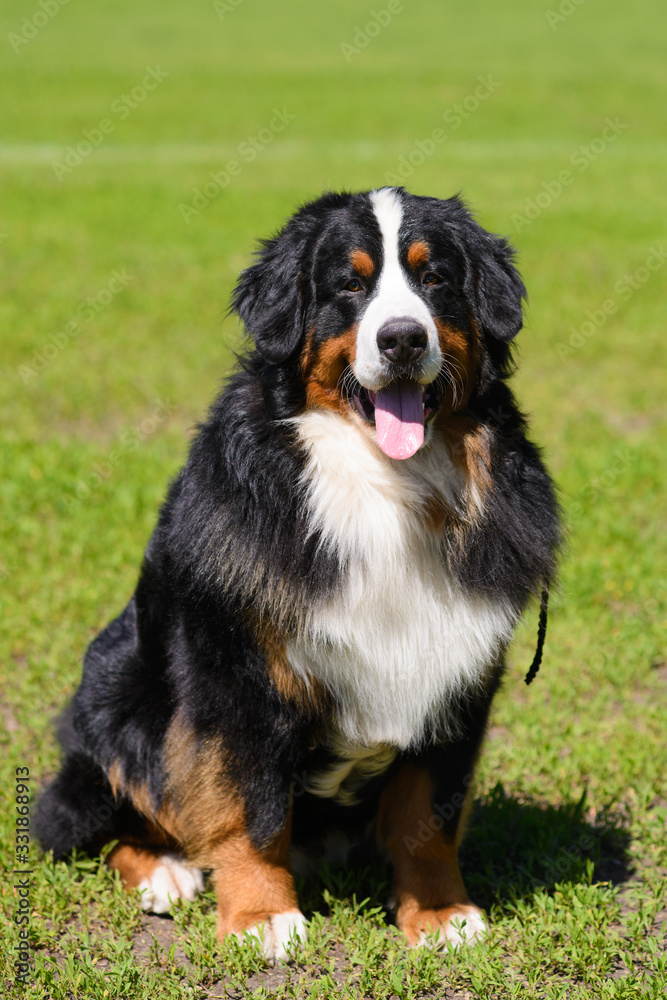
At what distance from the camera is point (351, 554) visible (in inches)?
123

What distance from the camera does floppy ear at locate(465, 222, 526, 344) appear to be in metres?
3.27

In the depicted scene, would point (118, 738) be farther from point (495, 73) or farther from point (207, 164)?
point (495, 73)

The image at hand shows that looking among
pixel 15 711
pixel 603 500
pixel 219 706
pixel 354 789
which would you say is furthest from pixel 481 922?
pixel 603 500

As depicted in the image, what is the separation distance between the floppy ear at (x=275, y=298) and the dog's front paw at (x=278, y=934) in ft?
5.69

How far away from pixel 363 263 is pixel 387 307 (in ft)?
0.68

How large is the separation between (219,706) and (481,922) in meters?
1.09
